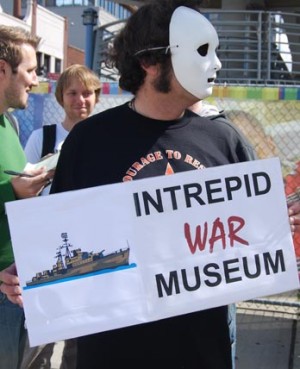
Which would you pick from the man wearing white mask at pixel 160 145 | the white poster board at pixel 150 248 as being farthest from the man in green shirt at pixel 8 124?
the white poster board at pixel 150 248

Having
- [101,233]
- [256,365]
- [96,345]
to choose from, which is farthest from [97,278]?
[256,365]

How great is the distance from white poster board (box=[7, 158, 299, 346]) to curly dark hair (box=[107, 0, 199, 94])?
0.37 m

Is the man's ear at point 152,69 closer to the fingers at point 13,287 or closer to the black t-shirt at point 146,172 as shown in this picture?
the black t-shirt at point 146,172

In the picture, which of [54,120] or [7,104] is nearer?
[7,104]

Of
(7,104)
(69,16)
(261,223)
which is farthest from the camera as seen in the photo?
(69,16)

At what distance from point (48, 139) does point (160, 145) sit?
5.30 ft

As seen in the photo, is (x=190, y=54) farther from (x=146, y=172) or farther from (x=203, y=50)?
(x=146, y=172)

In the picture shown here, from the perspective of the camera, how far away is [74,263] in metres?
1.55

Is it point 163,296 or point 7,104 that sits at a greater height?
point 7,104

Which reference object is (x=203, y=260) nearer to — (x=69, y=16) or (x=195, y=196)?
(x=195, y=196)

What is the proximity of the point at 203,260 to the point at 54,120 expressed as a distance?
11.4 ft

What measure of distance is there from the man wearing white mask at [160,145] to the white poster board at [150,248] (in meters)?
0.10

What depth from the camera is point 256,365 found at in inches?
154

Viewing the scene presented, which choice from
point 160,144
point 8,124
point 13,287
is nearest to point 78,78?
point 8,124
